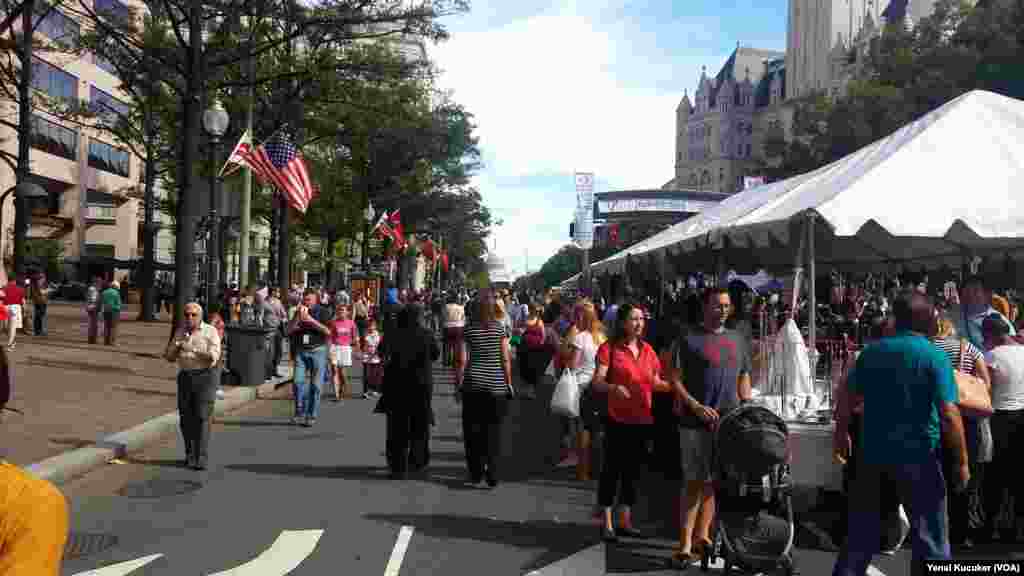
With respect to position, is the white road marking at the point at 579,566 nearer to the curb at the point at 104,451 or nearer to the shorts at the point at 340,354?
the curb at the point at 104,451

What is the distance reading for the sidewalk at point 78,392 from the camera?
36.1 ft

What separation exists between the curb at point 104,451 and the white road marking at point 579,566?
177 inches

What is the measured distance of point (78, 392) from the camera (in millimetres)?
15219

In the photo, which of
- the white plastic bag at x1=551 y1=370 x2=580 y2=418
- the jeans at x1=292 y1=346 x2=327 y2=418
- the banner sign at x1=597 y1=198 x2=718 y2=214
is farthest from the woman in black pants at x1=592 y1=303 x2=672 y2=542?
the banner sign at x1=597 y1=198 x2=718 y2=214

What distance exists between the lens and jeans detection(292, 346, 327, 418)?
13125 millimetres

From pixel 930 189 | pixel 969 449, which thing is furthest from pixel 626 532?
pixel 930 189

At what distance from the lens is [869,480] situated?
5.16 metres

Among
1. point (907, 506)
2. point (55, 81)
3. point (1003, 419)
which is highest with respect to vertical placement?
point (55, 81)

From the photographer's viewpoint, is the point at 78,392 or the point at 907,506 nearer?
the point at 907,506

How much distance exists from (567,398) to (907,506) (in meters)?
4.70

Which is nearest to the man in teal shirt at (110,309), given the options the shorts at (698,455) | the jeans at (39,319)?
the jeans at (39,319)

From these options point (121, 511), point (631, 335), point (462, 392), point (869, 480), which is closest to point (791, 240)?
point (631, 335)

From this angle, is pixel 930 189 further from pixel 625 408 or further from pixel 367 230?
pixel 367 230

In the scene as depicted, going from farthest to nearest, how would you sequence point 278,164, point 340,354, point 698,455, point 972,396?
point 278,164
point 340,354
point 698,455
point 972,396
